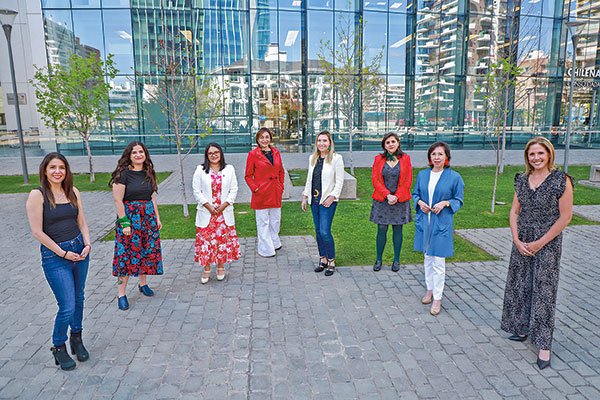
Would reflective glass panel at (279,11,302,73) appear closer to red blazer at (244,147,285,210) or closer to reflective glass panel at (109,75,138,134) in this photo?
reflective glass panel at (109,75,138,134)

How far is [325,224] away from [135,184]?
2.52 meters

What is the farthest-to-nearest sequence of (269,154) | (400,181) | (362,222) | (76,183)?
(76,183), (362,222), (269,154), (400,181)

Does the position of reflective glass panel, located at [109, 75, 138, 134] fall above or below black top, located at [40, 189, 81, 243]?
above

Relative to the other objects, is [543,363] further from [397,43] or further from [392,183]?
[397,43]

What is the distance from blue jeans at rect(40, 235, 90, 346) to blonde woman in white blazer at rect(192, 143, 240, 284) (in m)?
1.93

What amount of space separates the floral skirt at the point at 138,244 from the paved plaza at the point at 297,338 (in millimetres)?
482

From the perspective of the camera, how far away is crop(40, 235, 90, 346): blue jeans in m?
3.75

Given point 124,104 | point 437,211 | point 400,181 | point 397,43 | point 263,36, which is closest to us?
point 437,211

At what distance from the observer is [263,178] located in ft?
22.0

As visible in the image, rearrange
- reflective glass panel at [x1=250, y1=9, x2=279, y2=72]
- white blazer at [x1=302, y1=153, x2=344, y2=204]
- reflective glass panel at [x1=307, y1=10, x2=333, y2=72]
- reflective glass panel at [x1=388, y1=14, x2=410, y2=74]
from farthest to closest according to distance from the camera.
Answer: reflective glass panel at [x1=388, y1=14, x2=410, y2=74] → reflective glass panel at [x1=307, y1=10, x2=333, y2=72] → reflective glass panel at [x1=250, y1=9, x2=279, y2=72] → white blazer at [x1=302, y1=153, x2=344, y2=204]

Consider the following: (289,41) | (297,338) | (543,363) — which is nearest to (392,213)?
(297,338)

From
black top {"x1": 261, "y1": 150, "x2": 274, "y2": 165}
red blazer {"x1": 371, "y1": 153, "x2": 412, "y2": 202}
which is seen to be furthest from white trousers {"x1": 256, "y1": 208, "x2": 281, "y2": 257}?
red blazer {"x1": 371, "y1": 153, "x2": 412, "y2": 202}

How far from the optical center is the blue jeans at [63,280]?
12.3 ft

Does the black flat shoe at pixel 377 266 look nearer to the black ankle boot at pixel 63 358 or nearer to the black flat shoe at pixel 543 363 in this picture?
the black flat shoe at pixel 543 363
